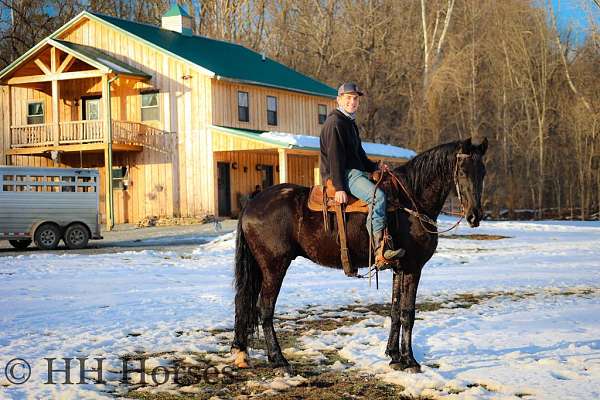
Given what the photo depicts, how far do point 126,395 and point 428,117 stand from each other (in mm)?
Answer: 44862

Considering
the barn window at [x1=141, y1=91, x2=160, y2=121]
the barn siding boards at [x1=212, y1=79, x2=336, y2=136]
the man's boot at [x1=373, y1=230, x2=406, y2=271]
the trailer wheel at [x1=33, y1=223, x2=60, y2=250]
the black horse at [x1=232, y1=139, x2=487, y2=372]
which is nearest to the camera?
the man's boot at [x1=373, y1=230, x2=406, y2=271]

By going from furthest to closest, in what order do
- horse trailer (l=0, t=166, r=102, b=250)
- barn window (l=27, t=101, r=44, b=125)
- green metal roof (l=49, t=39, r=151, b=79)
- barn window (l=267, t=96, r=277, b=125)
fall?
1. barn window (l=267, t=96, r=277, b=125)
2. barn window (l=27, t=101, r=44, b=125)
3. green metal roof (l=49, t=39, r=151, b=79)
4. horse trailer (l=0, t=166, r=102, b=250)

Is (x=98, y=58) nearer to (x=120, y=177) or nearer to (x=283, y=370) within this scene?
(x=120, y=177)

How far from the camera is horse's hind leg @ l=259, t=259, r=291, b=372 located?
7840 millimetres

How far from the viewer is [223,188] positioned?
1393 inches

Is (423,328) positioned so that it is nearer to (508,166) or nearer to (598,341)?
(598,341)

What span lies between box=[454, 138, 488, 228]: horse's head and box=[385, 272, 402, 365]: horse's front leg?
1.02 m

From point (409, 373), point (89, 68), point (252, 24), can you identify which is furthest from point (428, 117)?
point (409, 373)

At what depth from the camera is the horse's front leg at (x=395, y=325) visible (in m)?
7.87

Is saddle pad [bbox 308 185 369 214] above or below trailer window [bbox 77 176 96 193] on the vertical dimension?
below

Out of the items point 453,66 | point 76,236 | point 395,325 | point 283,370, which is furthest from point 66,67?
point 283,370

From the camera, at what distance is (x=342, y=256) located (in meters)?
8.03

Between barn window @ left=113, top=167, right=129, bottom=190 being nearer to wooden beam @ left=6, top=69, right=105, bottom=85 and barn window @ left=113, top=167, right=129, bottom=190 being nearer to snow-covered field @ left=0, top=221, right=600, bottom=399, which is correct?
wooden beam @ left=6, top=69, right=105, bottom=85

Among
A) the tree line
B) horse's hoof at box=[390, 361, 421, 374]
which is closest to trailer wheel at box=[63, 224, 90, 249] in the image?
horse's hoof at box=[390, 361, 421, 374]
